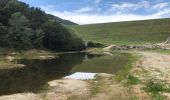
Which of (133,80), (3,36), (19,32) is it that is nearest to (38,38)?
(19,32)

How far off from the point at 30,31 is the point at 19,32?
5.38 metres

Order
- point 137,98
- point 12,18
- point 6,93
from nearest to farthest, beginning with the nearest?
point 137,98, point 6,93, point 12,18

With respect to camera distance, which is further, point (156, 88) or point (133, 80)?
point (133, 80)

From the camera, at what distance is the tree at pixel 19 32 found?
114037 millimetres

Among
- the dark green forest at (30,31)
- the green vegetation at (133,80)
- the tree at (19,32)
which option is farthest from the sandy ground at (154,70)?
the dark green forest at (30,31)

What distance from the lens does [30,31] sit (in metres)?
121

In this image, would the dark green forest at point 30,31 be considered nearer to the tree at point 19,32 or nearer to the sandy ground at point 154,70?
the tree at point 19,32

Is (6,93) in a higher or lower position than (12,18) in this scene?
lower

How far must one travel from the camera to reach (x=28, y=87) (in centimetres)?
4109

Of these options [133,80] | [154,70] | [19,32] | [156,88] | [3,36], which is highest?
[19,32]

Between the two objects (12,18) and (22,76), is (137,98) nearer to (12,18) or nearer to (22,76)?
(22,76)

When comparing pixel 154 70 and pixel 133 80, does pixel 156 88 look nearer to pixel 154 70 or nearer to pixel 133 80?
pixel 133 80

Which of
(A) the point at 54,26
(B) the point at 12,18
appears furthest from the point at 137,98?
(A) the point at 54,26

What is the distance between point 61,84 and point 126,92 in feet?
30.2
